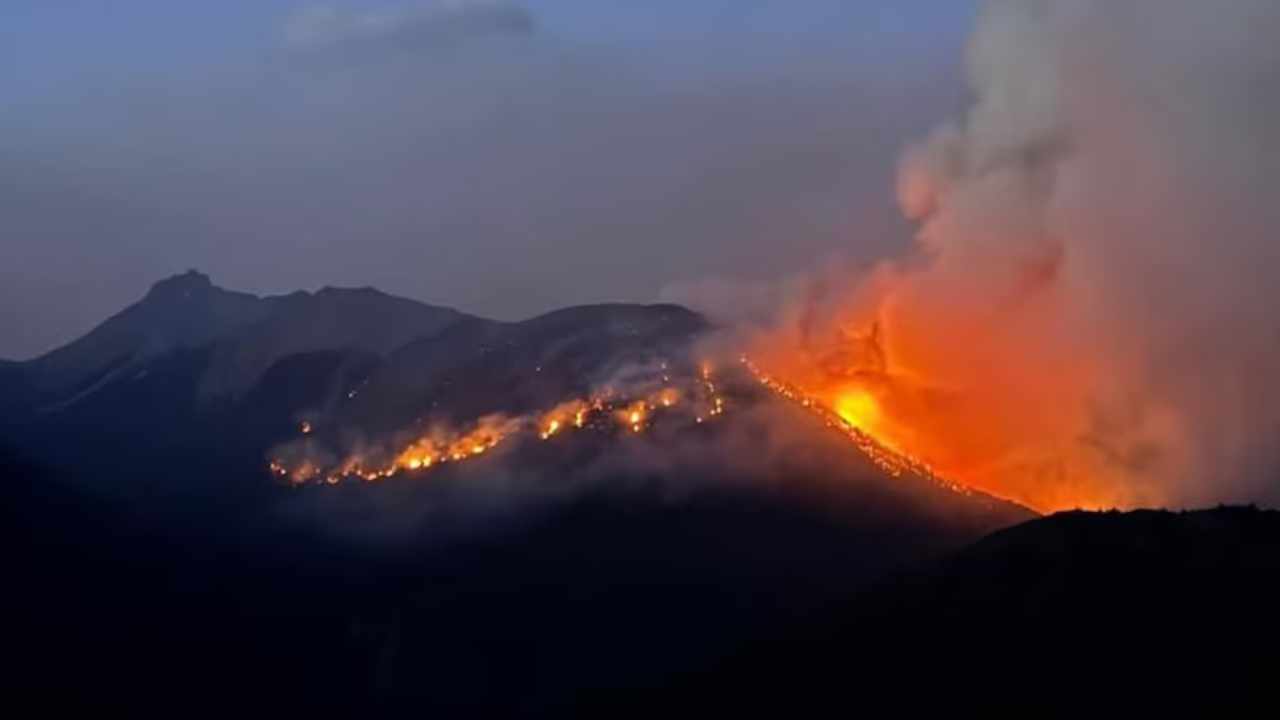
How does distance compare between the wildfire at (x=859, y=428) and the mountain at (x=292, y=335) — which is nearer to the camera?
the wildfire at (x=859, y=428)

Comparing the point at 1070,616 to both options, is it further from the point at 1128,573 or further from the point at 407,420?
the point at 407,420

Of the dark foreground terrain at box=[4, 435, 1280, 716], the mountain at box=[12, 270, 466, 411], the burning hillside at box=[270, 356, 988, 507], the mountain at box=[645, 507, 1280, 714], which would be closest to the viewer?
the mountain at box=[645, 507, 1280, 714]

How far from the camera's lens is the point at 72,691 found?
281 feet

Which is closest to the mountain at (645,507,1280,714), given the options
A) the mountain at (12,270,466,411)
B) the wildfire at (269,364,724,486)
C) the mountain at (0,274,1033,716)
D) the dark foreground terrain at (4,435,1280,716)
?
the dark foreground terrain at (4,435,1280,716)

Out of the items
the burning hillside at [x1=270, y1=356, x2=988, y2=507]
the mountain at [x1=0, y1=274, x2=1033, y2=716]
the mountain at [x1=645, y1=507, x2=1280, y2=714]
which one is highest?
the burning hillside at [x1=270, y1=356, x2=988, y2=507]

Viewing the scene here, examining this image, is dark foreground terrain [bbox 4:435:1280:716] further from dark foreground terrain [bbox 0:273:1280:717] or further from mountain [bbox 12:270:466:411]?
mountain [bbox 12:270:466:411]

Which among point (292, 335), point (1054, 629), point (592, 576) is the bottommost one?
point (1054, 629)

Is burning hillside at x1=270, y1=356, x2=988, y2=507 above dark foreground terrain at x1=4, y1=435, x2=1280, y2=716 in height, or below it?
above

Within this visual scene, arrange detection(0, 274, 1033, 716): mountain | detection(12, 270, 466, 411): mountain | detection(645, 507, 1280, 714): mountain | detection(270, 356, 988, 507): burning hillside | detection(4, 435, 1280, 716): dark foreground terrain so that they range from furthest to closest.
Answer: detection(12, 270, 466, 411): mountain → detection(270, 356, 988, 507): burning hillside → detection(0, 274, 1033, 716): mountain → detection(4, 435, 1280, 716): dark foreground terrain → detection(645, 507, 1280, 714): mountain

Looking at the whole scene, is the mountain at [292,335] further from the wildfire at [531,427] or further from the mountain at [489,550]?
the wildfire at [531,427]

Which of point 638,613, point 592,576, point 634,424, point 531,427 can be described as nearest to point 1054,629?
point 638,613

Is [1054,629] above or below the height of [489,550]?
below

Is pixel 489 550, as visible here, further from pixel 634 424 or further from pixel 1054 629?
pixel 1054 629

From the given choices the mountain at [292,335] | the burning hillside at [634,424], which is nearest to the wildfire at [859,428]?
the burning hillside at [634,424]
